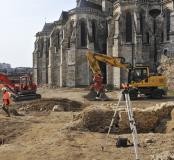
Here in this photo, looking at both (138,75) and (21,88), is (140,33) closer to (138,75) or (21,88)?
(138,75)

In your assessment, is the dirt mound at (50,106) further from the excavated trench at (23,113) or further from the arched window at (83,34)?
the arched window at (83,34)

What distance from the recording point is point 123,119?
56.3 ft

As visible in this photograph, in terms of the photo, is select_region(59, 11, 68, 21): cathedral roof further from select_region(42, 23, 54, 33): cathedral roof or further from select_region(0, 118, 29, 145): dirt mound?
select_region(0, 118, 29, 145): dirt mound

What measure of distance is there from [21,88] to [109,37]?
16.6 meters

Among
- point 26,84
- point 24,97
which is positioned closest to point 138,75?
point 24,97

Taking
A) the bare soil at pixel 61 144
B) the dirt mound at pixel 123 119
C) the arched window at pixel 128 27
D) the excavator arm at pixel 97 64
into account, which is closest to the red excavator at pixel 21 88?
the excavator arm at pixel 97 64

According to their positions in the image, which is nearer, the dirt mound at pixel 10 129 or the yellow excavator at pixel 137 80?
the dirt mound at pixel 10 129

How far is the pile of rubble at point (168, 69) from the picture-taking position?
1640 inches

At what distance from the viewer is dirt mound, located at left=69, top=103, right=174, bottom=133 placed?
56.5ft

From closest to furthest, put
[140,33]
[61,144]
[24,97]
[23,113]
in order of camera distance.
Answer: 1. [61,144]
2. [23,113]
3. [24,97]
4. [140,33]

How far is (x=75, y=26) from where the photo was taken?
52500 mm

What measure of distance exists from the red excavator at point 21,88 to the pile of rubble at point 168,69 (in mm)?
13425

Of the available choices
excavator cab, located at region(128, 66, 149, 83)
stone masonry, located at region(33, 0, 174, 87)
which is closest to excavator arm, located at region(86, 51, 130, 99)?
excavator cab, located at region(128, 66, 149, 83)

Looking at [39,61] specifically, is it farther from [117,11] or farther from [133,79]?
[133,79]
